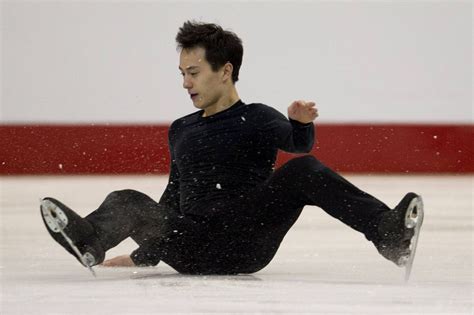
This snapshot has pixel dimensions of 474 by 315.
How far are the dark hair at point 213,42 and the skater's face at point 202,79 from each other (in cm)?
1

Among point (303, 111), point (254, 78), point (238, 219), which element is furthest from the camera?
point (254, 78)

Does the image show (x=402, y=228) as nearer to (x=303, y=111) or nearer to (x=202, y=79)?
(x=303, y=111)

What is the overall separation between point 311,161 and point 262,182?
0.15 meters

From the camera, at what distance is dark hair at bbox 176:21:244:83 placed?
9.10 feet

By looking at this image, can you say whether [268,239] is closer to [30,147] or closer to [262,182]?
[262,182]

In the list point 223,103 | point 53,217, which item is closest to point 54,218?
point 53,217

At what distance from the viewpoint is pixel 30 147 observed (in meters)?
7.54

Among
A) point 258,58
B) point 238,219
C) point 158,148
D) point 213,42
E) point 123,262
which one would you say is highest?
point 213,42

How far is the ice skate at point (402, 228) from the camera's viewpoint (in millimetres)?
2453

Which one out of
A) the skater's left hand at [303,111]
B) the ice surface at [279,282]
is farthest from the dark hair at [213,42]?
the ice surface at [279,282]

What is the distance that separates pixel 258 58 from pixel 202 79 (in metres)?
4.78

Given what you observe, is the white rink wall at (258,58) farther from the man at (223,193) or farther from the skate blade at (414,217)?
the skate blade at (414,217)

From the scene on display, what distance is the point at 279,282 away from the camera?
266 centimetres

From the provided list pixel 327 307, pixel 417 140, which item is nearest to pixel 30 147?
pixel 417 140
